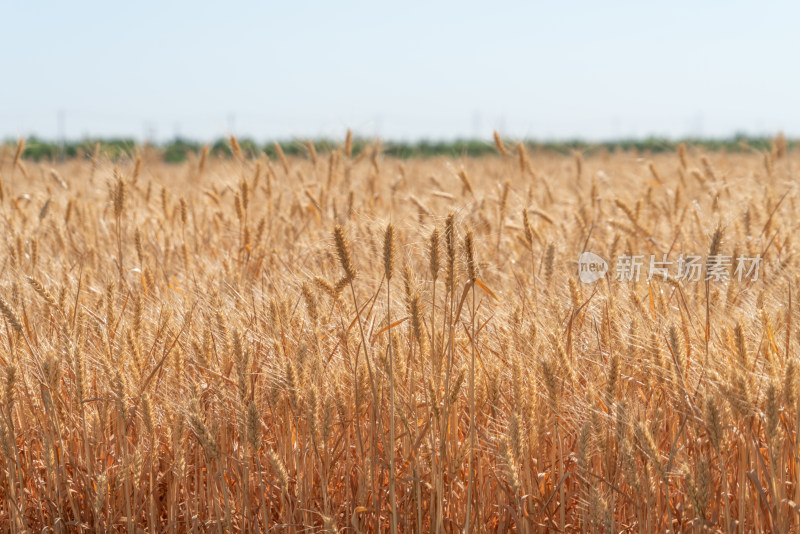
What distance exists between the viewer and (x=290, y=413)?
5.82 feet

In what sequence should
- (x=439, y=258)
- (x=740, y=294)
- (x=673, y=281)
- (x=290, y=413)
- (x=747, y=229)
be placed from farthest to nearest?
(x=747, y=229), (x=740, y=294), (x=673, y=281), (x=290, y=413), (x=439, y=258)

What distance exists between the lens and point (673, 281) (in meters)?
2.10

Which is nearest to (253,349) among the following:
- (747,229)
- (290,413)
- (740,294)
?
(290,413)

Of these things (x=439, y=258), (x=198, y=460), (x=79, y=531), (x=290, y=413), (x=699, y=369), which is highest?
(x=439, y=258)


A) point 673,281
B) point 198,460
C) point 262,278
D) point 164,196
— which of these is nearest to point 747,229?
point 673,281

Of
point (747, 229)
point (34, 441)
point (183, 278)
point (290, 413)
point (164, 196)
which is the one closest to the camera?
point (290, 413)

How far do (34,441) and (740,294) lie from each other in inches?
85.2

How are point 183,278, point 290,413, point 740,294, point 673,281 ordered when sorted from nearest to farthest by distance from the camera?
point 290,413, point 673,281, point 740,294, point 183,278

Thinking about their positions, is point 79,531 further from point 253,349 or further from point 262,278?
point 262,278

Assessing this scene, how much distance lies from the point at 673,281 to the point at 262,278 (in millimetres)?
1578

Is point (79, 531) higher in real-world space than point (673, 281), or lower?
lower

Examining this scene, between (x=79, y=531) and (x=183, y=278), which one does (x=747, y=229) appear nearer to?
(x=183, y=278)

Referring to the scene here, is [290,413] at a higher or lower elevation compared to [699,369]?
lower

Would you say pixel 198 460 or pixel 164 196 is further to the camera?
pixel 164 196
